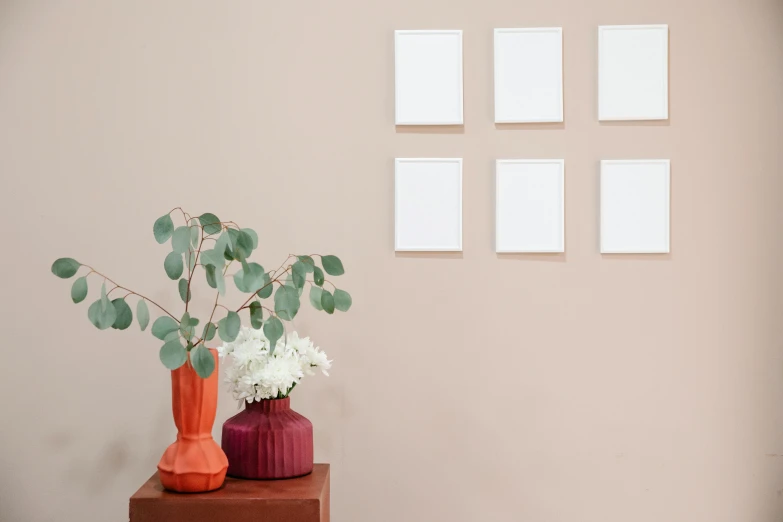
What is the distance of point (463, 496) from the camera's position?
2.09 meters

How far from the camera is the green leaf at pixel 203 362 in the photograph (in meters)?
1.54

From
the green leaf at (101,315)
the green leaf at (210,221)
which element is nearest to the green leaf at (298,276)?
the green leaf at (210,221)

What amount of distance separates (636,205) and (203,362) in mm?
1340

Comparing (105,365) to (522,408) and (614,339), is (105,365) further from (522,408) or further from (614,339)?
(614,339)

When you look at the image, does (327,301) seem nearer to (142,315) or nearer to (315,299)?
(315,299)

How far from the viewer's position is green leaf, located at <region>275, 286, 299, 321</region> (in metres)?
1.62

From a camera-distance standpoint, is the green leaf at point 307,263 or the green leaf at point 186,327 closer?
the green leaf at point 186,327

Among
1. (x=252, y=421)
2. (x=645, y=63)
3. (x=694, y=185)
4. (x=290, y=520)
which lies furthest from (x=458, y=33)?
(x=290, y=520)

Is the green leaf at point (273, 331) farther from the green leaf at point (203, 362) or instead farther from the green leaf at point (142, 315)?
the green leaf at point (142, 315)

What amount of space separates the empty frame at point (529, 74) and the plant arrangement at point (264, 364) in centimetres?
94

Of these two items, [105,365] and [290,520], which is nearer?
[290,520]

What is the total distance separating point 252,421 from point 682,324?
130cm

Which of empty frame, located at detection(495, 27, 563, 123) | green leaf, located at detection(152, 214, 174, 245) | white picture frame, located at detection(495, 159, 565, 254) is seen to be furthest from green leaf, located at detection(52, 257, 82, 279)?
empty frame, located at detection(495, 27, 563, 123)

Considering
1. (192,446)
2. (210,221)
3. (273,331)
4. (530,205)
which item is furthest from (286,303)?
(530,205)
